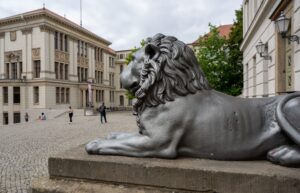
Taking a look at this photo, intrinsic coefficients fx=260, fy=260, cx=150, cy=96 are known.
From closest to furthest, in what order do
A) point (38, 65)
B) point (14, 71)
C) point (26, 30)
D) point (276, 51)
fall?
point (276, 51), point (38, 65), point (26, 30), point (14, 71)

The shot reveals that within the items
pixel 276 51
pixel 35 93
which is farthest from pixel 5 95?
Result: pixel 276 51

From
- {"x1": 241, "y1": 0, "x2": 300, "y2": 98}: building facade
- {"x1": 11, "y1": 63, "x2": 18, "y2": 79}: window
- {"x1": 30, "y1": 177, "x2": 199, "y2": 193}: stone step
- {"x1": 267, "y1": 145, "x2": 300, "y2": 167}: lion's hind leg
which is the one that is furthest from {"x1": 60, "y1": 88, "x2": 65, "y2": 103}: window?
{"x1": 267, "y1": 145, "x2": 300, "y2": 167}: lion's hind leg

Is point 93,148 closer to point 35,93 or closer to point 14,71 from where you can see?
point 35,93

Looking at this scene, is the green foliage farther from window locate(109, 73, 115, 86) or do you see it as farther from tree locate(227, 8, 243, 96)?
window locate(109, 73, 115, 86)

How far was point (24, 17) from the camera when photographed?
40438 mm

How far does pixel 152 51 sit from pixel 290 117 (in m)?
1.21

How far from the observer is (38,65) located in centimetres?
4044

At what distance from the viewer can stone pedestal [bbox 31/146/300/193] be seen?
178 centimetres

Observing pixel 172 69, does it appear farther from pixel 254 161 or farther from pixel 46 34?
pixel 46 34

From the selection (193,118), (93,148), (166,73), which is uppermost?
(166,73)

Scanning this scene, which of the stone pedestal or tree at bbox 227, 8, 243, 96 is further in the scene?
tree at bbox 227, 8, 243, 96

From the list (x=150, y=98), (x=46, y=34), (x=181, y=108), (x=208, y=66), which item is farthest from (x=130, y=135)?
(x=46, y=34)

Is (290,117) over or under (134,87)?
under

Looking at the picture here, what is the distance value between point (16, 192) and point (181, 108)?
4.60 m
